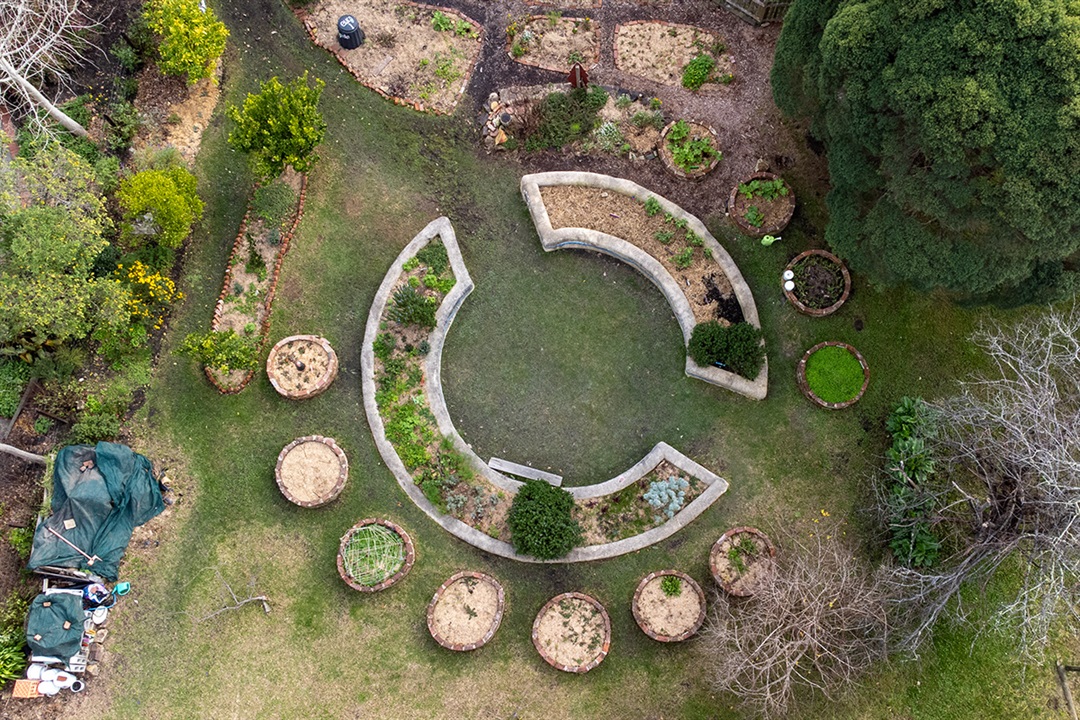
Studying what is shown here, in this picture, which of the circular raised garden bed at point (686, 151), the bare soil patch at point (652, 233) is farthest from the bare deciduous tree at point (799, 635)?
the circular raised garden bed at point (686, 151)

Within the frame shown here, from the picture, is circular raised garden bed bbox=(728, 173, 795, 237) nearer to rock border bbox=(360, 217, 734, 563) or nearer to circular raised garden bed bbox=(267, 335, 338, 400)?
rock border bbox=(360, 217, 734, 563)

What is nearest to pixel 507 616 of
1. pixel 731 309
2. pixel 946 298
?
pixel 731 309

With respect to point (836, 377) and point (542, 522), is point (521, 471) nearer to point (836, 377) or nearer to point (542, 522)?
point (542, 522)

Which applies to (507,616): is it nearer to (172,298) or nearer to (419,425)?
(419,425)

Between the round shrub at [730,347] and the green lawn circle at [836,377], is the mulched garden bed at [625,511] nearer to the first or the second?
the round shrub at [730,347]

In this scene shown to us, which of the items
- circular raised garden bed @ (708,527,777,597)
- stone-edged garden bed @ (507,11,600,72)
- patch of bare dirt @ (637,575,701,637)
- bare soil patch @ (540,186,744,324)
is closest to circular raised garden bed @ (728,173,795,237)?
bare soil patch @ (540,186,744,324)

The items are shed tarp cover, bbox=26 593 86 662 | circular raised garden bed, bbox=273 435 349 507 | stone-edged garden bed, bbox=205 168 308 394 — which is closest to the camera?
shed tarp cover, bbox=26 593 86 662

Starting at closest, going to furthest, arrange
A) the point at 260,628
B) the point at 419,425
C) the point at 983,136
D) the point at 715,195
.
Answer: the point at 983,136, the point at 260,628, the point at 419,425, the point at 715,195
